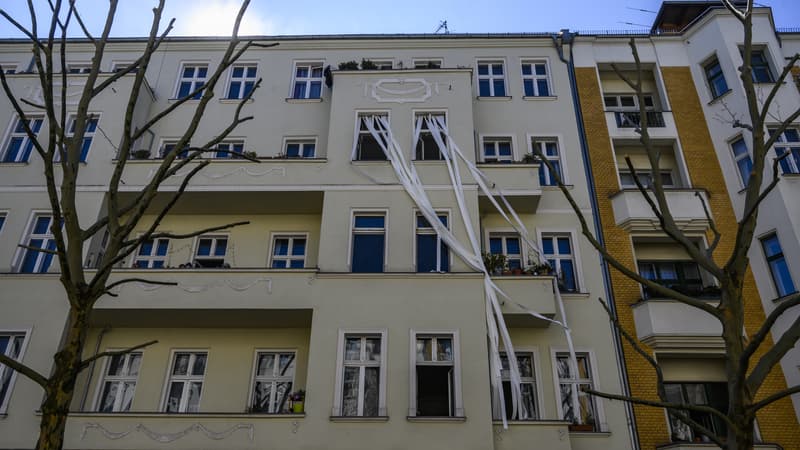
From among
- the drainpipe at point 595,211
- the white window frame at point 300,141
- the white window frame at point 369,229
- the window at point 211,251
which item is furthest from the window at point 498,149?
the window at point 211,251

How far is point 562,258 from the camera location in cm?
1574

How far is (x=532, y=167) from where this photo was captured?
15953mm

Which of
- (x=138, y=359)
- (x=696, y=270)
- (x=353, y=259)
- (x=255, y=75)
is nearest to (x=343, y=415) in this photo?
(x=353, y=259)

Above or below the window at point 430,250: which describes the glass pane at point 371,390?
below

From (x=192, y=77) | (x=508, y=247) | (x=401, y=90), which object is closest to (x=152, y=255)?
(x=192, y=77)

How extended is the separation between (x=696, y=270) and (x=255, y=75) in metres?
15.1

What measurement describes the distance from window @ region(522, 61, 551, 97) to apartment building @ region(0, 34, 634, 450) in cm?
13

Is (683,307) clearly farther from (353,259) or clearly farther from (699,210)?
(353,259)

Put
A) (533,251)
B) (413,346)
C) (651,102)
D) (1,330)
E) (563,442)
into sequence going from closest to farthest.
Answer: (563,442) < (413,346) < (1,330) < (533,251) < (651,102)

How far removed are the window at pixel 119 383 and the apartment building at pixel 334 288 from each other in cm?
6

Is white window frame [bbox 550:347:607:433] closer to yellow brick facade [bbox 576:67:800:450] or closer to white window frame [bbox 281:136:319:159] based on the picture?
yellow brick facade [bbox 576:67:800:450]

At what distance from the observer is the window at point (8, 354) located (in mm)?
13297

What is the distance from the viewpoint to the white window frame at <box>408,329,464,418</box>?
40.1 ft

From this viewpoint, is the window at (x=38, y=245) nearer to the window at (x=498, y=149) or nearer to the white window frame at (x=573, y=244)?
the window at (x=498, y=149)
